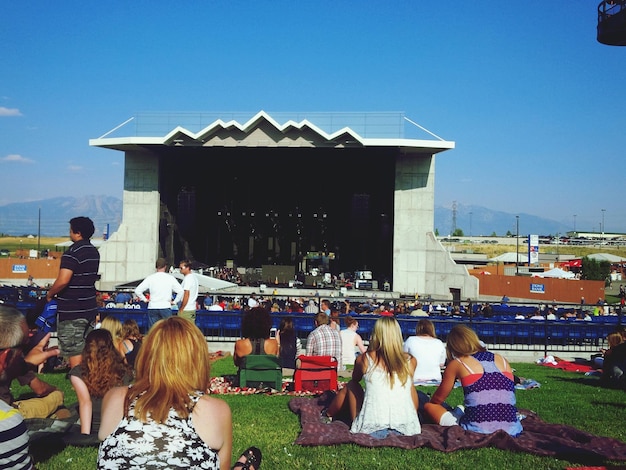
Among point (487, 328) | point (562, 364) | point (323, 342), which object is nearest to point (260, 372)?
point (323, 342)

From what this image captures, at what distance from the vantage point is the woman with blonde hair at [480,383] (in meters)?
5.27

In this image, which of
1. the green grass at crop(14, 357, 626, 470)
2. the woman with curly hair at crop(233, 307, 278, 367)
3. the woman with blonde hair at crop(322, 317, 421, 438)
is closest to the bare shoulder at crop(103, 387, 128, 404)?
the green grass at crop(14, 357, 626, 470)

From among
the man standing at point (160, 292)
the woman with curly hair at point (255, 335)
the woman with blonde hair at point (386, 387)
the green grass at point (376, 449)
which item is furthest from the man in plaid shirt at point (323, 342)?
the woman with blonde hair at point (386, 387)

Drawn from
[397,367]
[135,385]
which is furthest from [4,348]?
[397,367]

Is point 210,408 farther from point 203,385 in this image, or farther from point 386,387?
point 386,387

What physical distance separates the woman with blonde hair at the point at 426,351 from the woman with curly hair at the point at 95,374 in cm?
371

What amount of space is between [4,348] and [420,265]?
1220 inches

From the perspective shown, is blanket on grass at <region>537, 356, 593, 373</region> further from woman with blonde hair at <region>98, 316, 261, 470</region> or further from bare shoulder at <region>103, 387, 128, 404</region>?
bare shoulder at <region>103, 387, 128, 404</region>

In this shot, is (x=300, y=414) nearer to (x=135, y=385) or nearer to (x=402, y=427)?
(x=402, y=427)

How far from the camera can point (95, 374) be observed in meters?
5.29

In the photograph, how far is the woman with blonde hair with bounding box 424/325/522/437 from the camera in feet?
17.3

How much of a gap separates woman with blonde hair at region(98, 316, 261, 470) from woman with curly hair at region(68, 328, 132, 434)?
267cm

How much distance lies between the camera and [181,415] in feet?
8.78

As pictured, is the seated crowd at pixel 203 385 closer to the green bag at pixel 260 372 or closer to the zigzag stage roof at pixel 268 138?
the green bag at pixel 260 372
